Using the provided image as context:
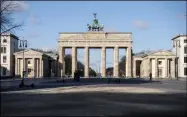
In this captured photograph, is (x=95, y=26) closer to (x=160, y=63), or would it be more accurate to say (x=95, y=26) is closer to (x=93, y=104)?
(x=160, y=63)

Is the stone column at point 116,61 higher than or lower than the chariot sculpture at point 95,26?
lower

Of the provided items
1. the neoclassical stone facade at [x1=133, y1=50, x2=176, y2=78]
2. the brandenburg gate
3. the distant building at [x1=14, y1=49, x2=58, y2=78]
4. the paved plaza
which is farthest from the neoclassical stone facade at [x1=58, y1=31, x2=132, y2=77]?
the paved plaza

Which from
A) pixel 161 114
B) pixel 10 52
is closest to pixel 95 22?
pixel 10 52

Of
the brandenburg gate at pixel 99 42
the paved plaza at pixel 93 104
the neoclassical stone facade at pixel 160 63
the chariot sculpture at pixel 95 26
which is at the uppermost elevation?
the chariot sculpture at pixel 95 26

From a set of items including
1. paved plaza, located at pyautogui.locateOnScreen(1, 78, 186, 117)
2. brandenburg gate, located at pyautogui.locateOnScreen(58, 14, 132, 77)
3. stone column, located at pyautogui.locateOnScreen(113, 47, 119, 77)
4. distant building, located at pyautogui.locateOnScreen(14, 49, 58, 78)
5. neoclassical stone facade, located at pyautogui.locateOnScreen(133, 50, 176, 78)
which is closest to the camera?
paved plaza, located at pyautogui.locateOnScreen(1, 78, 186, 117)

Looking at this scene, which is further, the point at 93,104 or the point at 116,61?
the point at 116,61

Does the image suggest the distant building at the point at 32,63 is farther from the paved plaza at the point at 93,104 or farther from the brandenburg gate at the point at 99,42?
the paved plaza at the point at 93,104

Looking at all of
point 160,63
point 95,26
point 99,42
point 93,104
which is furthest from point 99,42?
point 93,104

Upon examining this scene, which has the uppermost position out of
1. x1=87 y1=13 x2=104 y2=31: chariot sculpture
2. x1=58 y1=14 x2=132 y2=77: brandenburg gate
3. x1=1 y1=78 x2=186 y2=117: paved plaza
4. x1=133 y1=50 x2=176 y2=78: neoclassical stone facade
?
x1=87 y1=13 x2=104 y2=31: chariot sculpture

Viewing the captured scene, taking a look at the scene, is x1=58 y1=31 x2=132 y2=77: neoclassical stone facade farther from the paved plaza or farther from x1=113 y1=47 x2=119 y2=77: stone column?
the paved plaza

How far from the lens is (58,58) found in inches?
5536

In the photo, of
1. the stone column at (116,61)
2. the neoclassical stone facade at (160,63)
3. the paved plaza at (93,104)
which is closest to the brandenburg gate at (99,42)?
the stone column at (116,61)

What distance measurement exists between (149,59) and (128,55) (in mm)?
8881

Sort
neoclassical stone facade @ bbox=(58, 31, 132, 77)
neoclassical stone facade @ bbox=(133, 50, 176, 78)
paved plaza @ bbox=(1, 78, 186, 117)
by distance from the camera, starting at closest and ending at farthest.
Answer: paved plaza @ bbox=(1, 78, 186, 117)
neoclassical stone facade @ bbox=(58, 31, 132, 77)
neoclassical stone facade @ bbox=(133, 50, 176, 78)
